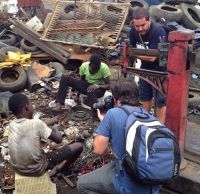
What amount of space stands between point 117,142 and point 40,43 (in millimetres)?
7939

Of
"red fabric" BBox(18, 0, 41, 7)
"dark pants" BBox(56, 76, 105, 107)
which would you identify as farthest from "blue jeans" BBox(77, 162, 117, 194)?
"red fabric" BBox(18, 0, 41, 7)

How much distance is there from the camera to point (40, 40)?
37.4 ft

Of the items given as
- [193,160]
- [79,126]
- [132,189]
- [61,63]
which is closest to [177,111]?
[193,160]

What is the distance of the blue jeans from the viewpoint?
13.8 ft

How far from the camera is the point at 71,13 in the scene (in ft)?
39.4

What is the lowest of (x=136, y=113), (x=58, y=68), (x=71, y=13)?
(x=58, y=68)

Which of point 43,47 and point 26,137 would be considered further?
point 43,47

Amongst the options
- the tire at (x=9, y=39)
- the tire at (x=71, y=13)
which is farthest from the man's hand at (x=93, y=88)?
the tire at (x=9, y=39)

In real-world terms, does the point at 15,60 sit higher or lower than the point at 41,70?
higher

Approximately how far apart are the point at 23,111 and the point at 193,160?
240 cm

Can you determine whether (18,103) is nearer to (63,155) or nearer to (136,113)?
(63,155)

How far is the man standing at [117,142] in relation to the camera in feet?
13.0

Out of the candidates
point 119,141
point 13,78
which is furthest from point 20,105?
point 13,78

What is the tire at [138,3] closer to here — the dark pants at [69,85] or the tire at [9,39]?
the tire at [9,39]
